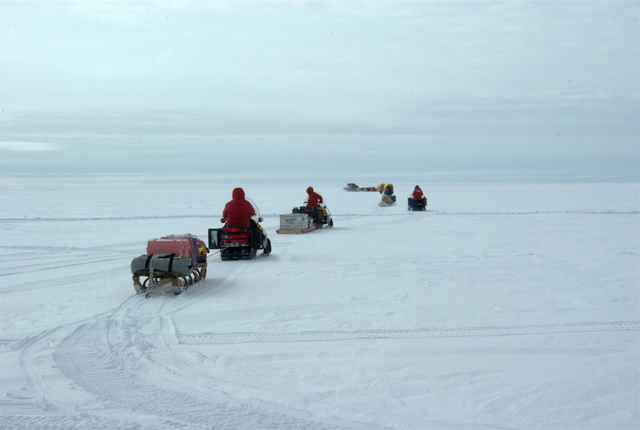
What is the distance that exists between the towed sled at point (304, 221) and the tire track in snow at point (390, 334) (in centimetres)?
1068

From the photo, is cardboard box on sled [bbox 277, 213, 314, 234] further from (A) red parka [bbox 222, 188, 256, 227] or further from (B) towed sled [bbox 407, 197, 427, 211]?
(B) towed sled [bbox 407, 197, 427, 211]

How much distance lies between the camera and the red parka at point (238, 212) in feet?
36.3

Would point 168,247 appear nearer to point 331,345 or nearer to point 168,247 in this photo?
point 168,247

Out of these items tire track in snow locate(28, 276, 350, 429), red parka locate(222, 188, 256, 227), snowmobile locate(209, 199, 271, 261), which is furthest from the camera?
snowmobile locate(209, 199, 271, 261)

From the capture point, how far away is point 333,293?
25.3ft

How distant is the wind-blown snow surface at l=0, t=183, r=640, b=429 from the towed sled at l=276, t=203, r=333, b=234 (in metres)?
5.51

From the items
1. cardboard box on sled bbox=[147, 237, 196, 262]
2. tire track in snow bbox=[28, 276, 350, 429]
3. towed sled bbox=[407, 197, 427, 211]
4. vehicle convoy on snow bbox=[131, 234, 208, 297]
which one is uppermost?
towed sled bbox=[407, 197, 427, 211]

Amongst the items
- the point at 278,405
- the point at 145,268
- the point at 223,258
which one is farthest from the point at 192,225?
the point at 278,405

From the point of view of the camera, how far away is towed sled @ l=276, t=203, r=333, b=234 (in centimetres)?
1644

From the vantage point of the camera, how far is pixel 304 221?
16.7m

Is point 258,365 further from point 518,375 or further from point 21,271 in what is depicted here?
point 21,271

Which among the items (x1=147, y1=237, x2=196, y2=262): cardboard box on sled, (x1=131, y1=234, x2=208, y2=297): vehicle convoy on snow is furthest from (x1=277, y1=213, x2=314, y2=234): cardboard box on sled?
(x1=147, y1=237, x2=196, y2=262): cardboard box on sled

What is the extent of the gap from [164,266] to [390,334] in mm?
3483

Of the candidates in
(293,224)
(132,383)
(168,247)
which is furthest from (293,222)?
(132,383)
